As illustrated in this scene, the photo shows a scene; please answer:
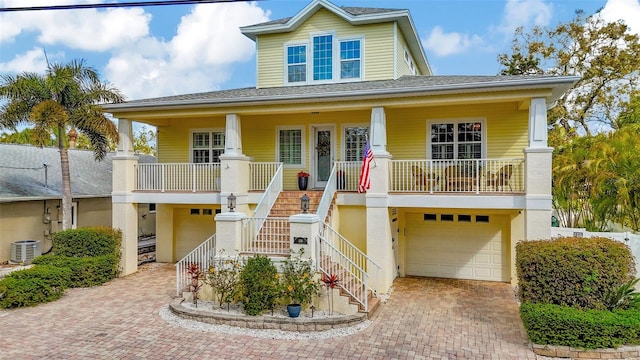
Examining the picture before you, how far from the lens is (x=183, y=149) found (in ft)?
50.4

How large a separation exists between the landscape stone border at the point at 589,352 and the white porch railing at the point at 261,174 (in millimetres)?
8989

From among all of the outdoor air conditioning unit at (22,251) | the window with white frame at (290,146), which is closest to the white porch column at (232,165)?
the window with white frame at (290,146)

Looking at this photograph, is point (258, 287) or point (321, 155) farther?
point (321, 155)

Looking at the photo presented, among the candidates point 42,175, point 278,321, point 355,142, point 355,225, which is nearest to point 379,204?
point 355,225

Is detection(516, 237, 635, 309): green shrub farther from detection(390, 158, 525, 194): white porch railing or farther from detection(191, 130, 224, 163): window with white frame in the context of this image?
detection(191, 130, 224, 163): window with white frame

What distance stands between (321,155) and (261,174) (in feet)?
7.28

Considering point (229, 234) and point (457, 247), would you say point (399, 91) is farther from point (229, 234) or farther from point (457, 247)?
point (229, 234)

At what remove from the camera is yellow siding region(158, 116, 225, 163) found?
599 inches

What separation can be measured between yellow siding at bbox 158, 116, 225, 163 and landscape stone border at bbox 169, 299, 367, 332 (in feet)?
26.3

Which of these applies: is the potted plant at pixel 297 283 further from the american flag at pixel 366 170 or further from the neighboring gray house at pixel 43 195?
the neighboring gray house at pixel 43 195

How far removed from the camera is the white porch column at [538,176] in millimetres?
9773

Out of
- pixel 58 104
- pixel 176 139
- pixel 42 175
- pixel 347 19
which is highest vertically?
pixel 347 19

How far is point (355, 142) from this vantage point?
13.7 meters

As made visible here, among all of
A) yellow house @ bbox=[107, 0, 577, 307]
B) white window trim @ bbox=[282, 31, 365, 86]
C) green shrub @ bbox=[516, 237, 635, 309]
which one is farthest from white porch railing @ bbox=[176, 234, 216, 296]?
green shrub @ bbox=[516, 237, 635, 309]
